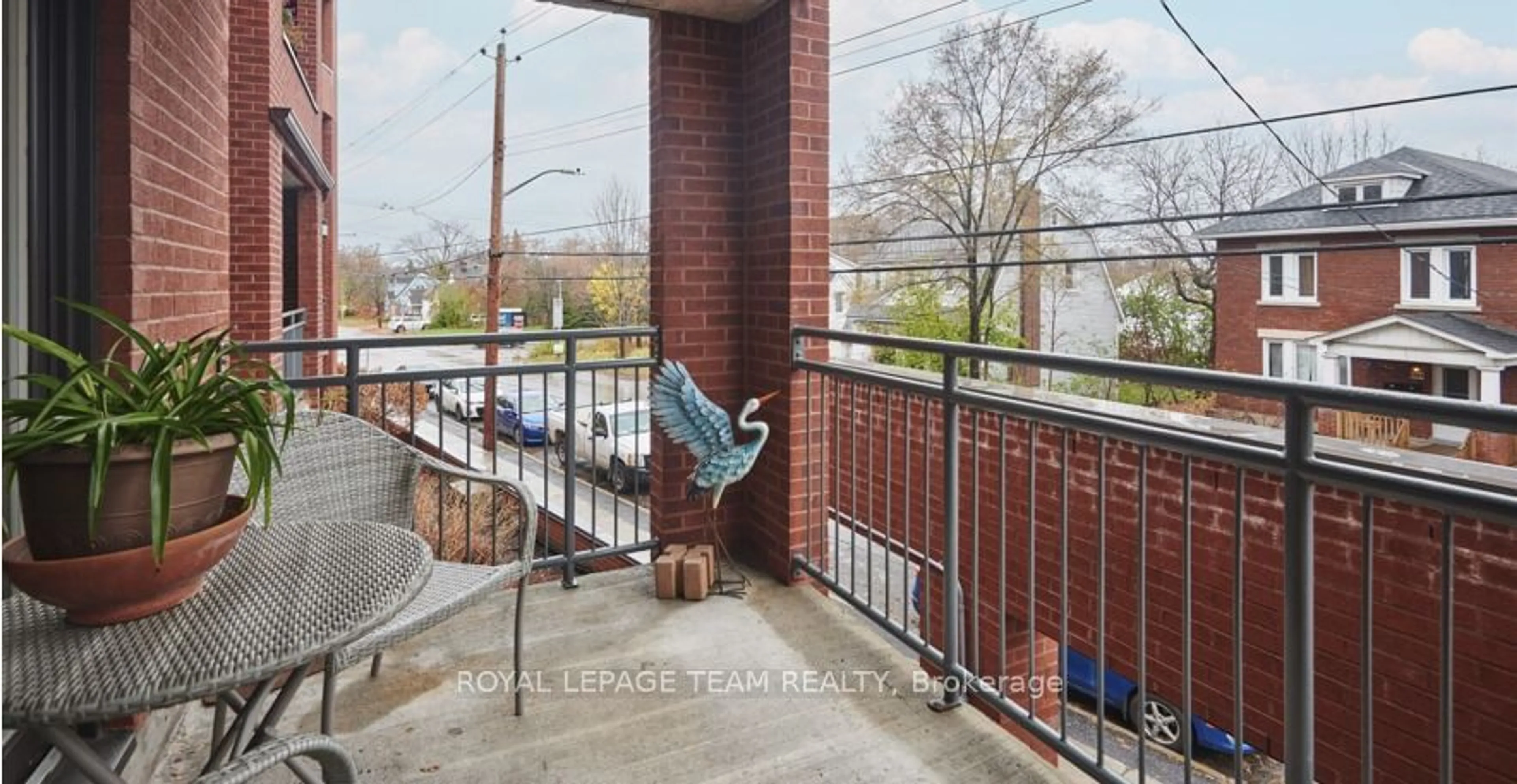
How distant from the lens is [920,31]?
13.2m

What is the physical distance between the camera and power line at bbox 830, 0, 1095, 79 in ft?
39.7

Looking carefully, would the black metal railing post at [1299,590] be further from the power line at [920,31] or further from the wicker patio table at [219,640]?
the power line at [920,31]

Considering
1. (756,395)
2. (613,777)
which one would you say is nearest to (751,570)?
(756,395)

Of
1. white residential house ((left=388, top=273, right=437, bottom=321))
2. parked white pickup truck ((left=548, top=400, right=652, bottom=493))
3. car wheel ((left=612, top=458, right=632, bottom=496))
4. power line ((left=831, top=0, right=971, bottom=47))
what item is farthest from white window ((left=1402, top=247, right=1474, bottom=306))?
white residential house ((left=388, top=273, right=437, bottom=321))

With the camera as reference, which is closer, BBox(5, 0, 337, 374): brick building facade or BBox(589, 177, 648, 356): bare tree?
BBox(5, 0, 337, 374): brick building facade

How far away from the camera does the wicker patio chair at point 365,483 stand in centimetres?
199

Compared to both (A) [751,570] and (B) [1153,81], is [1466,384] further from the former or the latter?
(A) [751,570]

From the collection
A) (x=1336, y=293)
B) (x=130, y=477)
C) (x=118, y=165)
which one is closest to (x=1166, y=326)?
(x=1336, y=293)

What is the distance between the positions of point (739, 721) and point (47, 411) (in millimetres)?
1670

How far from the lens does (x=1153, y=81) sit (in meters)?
12.9

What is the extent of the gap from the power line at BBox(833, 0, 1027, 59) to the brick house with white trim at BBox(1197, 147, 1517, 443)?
15.5 ft

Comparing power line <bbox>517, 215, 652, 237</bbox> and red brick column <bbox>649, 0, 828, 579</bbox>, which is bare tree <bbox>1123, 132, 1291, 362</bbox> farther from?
red brick column <bbox>649, 0, 828, 579</bbox>

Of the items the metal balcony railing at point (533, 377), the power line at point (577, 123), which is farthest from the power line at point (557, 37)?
the metal balcony railing at point (533, 377)

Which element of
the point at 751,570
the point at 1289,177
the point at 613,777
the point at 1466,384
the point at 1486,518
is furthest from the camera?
the point at 1289,177
